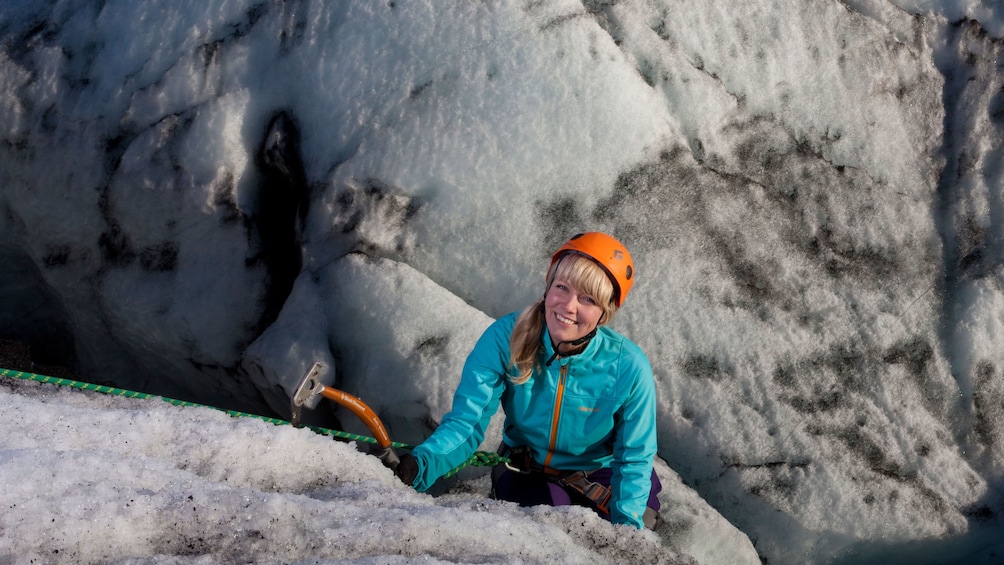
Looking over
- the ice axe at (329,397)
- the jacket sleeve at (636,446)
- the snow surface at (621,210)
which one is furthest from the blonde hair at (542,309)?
the snow surface at (621,210)

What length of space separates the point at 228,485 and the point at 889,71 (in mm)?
3608

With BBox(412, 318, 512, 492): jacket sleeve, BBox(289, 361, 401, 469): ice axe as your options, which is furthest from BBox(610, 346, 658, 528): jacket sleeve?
BBox(289, 361, 401, 469): ice axe

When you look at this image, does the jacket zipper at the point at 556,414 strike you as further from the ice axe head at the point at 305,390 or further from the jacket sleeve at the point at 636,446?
the ice axe head at the point at 305,390

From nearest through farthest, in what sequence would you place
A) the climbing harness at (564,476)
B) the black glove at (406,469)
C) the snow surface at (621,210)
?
the black glove at (406,469) → the climbing harness at (564,476) → the snow surface at (621,210)

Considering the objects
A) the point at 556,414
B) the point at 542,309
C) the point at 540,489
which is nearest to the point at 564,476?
the point at 540,489

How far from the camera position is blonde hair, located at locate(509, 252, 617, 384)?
8.86ft

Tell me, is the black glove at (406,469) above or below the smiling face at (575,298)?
below

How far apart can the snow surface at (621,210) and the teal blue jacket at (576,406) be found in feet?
2.06

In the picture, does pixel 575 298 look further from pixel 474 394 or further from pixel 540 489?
pixel 540 489

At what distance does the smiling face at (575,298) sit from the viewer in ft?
8.86

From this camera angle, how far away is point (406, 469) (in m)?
2.69

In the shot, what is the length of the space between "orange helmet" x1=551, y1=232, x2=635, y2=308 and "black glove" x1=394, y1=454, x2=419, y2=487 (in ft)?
2.71

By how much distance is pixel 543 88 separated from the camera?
374cm

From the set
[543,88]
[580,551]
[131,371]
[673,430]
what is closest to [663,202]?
[543,88]
